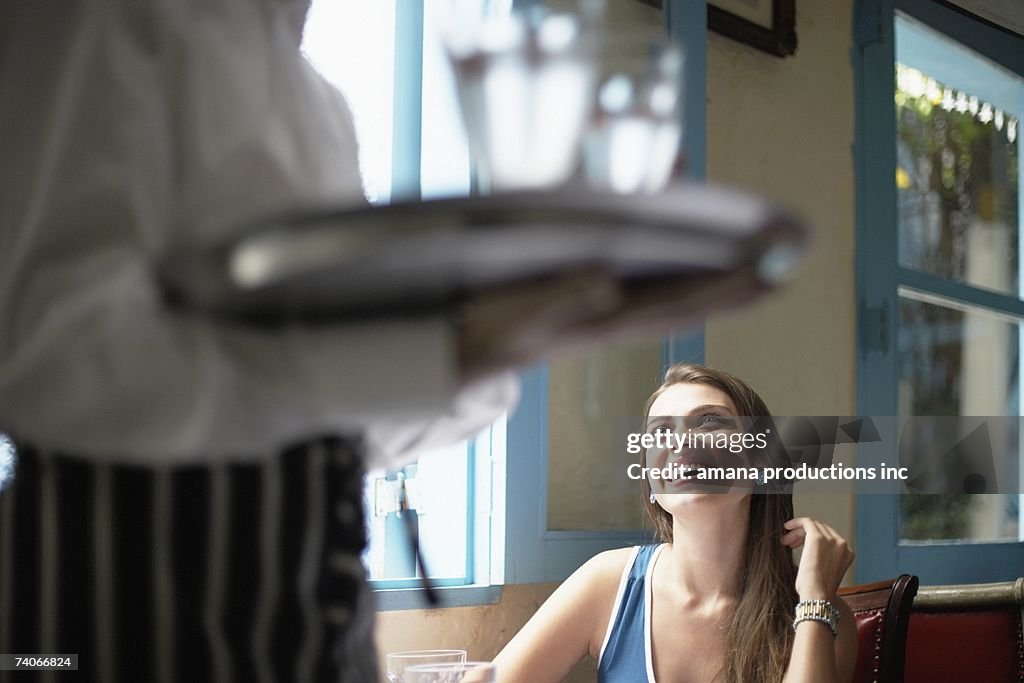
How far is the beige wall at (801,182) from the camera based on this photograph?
2146 millimetres

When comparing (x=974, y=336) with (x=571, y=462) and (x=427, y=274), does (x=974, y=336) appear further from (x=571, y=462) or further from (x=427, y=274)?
(x=427, y=274)

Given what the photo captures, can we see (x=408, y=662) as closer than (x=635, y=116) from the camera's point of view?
No

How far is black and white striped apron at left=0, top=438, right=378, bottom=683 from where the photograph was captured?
0.49 m

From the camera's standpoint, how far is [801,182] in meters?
2.34

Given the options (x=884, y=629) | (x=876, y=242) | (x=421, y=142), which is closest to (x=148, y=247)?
(x=421, y=142)

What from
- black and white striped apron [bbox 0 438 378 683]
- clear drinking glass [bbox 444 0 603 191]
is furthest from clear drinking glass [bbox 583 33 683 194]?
black and white striped apron [bbox 0 438 378 683]

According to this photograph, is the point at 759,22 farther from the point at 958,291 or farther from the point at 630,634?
the point at 630,634

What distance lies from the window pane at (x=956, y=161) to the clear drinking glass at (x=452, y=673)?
6.32 ft

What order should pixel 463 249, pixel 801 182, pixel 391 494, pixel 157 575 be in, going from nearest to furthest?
1. pixel 463 249
2. pixel 157 575
3. pixel 391 494
4. pixel 801 182

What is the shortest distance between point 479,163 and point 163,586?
259 mm

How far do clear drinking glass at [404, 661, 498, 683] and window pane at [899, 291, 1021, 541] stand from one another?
178 cm

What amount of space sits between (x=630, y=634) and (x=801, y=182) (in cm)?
119

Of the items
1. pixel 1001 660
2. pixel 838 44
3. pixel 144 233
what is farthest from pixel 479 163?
pixel 838 44

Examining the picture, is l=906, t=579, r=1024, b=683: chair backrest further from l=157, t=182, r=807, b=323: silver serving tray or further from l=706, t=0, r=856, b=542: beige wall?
l=157, t=182, r=807, b=323: silver serving tray
